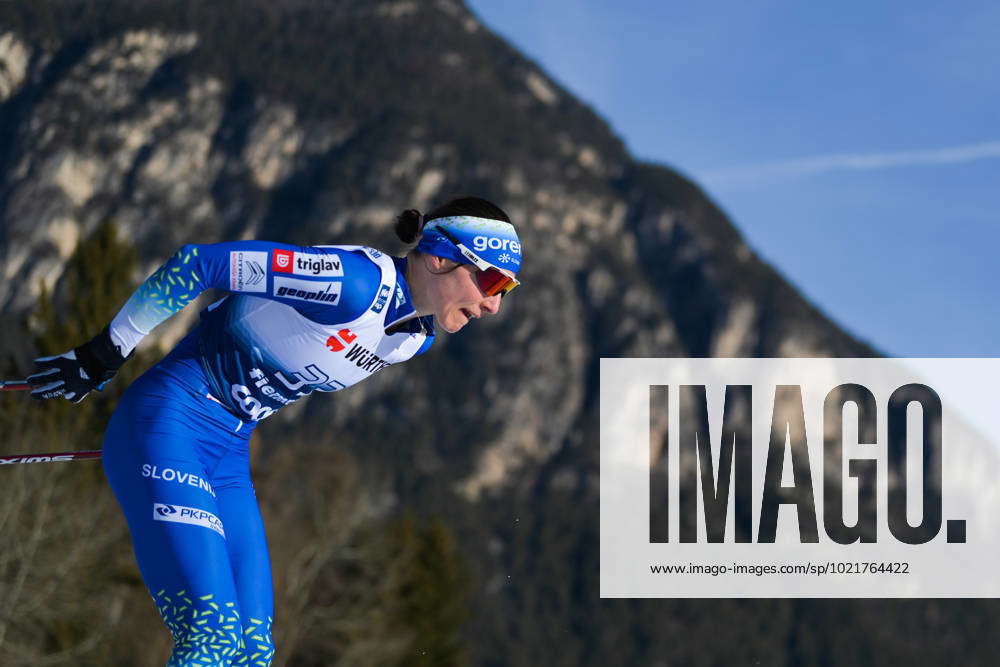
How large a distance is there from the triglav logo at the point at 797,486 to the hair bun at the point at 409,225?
112070 millimetres

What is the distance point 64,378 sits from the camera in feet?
16.3

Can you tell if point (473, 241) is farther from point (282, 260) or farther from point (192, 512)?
point (192, 512)

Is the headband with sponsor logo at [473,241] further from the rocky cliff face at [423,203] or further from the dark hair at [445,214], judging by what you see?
the rocky cliff face at [423,203]

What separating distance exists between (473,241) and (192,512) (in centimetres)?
139

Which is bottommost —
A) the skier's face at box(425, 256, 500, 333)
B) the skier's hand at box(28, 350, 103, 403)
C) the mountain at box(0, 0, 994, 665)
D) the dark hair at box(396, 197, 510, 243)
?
the skier's hand at box(28, 350, 103, 403)

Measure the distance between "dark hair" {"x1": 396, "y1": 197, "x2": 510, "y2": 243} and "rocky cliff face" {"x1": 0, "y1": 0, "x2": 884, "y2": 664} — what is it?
126005 mm

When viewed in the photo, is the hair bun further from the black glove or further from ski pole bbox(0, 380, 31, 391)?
ski pole bbox(0, 380, 31, 391)

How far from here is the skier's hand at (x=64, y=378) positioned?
16.2 ft

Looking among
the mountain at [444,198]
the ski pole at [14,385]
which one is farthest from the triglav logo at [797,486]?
the ski pole at [14,385]

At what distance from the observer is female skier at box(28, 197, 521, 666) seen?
468 cm

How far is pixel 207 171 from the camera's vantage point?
543 ft

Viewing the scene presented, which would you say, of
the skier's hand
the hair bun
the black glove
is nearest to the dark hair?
the hair bun

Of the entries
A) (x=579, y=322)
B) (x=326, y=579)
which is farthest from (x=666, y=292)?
(x=326, y=579)

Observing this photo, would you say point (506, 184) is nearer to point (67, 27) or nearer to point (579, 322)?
point (579, 322)
